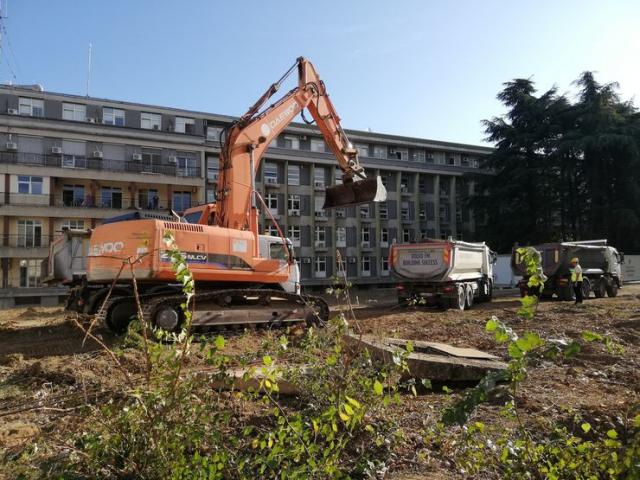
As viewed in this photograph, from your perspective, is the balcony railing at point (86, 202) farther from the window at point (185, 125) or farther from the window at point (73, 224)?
the window at point (185, 125)

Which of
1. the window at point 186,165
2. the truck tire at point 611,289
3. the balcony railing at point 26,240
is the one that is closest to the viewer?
the truck tire at point 611,289

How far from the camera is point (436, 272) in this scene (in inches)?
690

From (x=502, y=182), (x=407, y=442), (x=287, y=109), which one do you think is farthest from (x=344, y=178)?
(x=502, y=182)

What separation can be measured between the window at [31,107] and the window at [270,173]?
17.9 m

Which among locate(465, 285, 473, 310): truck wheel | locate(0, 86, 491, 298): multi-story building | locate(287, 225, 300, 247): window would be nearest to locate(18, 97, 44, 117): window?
locate(0, 86, 491, 298): multi-story building

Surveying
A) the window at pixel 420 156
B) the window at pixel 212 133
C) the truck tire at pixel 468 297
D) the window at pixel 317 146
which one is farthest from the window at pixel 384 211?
the truck tire at pixel 468 297

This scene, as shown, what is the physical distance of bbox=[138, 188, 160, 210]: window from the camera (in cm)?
3850

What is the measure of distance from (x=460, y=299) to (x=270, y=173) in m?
29.3

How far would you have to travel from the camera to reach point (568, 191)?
44344 millimetres

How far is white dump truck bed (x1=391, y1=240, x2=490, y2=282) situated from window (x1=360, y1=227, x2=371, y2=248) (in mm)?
28820

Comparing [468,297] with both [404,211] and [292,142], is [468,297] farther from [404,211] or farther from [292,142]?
[404,211]

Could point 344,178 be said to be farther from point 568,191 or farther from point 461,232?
point 461,232

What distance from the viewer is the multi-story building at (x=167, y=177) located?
113ft

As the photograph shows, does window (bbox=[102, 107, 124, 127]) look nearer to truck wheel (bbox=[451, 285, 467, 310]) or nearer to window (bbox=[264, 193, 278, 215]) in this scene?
window (bbox=[264, 193, 278, 215])
